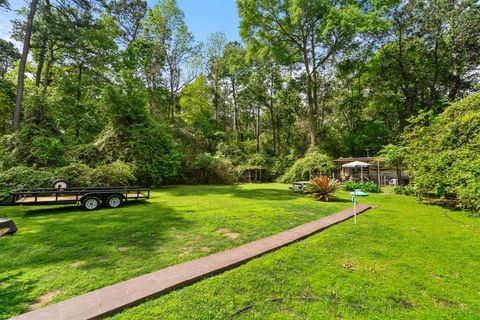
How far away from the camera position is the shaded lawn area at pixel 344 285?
2434 mm

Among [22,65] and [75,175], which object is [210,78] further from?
[75,175]

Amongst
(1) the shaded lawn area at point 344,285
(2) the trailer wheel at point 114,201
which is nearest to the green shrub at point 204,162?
(2) the trailer wheel at point 114,201

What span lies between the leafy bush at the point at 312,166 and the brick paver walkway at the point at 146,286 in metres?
14.8

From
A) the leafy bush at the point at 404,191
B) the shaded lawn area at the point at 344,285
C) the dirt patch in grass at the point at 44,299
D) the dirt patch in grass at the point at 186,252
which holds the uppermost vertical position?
the leafy bush at the point at 404,191

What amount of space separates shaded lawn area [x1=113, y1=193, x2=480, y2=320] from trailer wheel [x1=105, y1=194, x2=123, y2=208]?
21.9ft

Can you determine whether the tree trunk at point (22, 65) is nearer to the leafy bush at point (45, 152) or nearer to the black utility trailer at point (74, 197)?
the leafy bush at point (45, 152)

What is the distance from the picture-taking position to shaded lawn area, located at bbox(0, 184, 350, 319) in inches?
113

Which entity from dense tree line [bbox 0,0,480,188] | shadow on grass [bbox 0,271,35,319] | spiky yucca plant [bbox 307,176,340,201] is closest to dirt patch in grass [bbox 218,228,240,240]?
shadow on grass [bbox 0,271,35,319]

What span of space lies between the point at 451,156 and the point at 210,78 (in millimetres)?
26768

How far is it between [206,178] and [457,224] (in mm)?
16962

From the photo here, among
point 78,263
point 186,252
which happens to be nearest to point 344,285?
point 186,252

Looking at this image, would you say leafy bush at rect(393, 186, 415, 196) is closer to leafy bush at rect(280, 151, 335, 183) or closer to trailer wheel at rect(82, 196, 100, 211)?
leafy bush at rect(280, 151, 335, 183)

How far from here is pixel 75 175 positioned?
10297mm

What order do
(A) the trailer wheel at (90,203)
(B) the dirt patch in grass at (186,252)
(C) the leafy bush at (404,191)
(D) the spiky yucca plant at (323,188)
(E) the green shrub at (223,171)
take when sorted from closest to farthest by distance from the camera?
(B) the dirt patch in grass at (186,252)
(A) the trailer wheel at (90,203)
(D) the spiky yucca plant at (323,188)
(C) the leafy bush at (404,191)
(E) the green shrub at (223,171)
